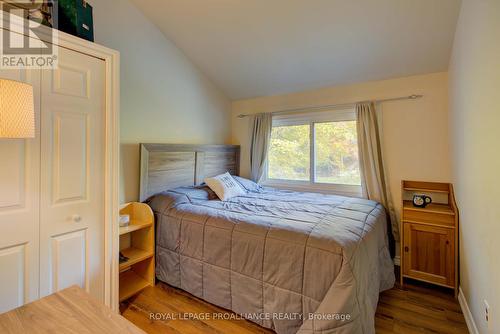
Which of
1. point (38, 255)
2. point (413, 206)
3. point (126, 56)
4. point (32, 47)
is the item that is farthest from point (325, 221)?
point (126, 56)

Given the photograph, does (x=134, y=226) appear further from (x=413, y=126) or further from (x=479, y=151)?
(x=413, y=126)

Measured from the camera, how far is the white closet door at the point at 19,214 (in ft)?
4.07

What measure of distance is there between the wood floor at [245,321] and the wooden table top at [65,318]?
1059 mm

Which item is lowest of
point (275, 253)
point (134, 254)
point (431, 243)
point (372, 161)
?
point (134, 254)

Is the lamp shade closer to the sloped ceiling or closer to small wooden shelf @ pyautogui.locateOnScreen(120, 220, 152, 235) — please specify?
small wooden shelf @ pyautogui.locateOnScreen(120, 220, 152, 235)

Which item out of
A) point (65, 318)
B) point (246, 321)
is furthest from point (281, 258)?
point (65, 318)

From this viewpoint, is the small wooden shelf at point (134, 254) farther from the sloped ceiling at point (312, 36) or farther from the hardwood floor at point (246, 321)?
the sloped ceiling at point (312, 36)

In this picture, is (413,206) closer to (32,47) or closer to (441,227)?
(441,227)

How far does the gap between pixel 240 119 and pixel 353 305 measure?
306 cm

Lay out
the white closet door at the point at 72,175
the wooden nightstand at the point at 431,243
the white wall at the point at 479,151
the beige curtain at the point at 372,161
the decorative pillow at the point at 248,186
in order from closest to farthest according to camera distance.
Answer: the white wall at the point at 479,151 → the white closet door at the point at 72,175 → the wooden nightstand at the point at 431,243 → the beige curtain at the point at 372,161 → the decorative pillow at the point at 248,186

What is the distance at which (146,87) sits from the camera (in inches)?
103

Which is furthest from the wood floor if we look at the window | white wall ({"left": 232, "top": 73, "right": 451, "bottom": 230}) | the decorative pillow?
the decorative pillow

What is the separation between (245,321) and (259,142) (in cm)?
234

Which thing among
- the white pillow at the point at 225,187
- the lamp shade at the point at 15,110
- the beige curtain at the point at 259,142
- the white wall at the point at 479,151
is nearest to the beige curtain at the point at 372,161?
the white wall at the point at 479,151
